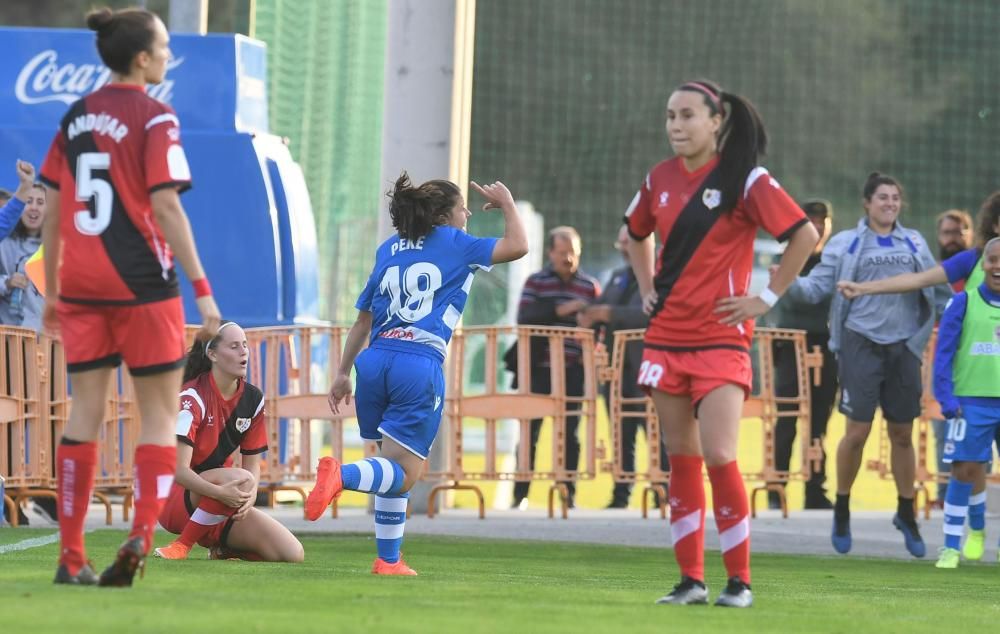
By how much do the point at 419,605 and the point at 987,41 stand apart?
90.0ft

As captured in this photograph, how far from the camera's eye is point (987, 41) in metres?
31.8

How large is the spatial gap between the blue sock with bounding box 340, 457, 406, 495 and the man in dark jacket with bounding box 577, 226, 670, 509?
270 inches

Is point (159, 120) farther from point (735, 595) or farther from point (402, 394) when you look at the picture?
point (735, 595)

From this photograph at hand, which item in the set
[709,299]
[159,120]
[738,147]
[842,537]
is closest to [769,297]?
[709,299]

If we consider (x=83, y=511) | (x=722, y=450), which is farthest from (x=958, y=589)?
(x=83, y=511)

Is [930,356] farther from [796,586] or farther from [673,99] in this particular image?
[673,99]

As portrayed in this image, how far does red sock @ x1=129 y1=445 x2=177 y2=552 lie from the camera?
639 cm

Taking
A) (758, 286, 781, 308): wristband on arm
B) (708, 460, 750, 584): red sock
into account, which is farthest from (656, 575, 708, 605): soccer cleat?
(758, 286, 781, 308): wristband on arm

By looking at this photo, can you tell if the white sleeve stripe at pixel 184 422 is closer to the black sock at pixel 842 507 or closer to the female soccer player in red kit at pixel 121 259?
the female soccer player in red kit at pixel 121 259

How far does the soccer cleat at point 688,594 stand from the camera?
22.4 feet

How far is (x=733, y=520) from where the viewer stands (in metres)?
6.84

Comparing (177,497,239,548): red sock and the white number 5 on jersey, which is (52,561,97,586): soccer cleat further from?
(177,497,239,548): red sock

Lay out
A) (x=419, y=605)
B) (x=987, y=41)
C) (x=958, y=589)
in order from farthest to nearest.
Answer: (x=987, y=41) → (x=958, y=589) → (x=419, y=605)

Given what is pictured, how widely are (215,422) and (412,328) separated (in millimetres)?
1271
